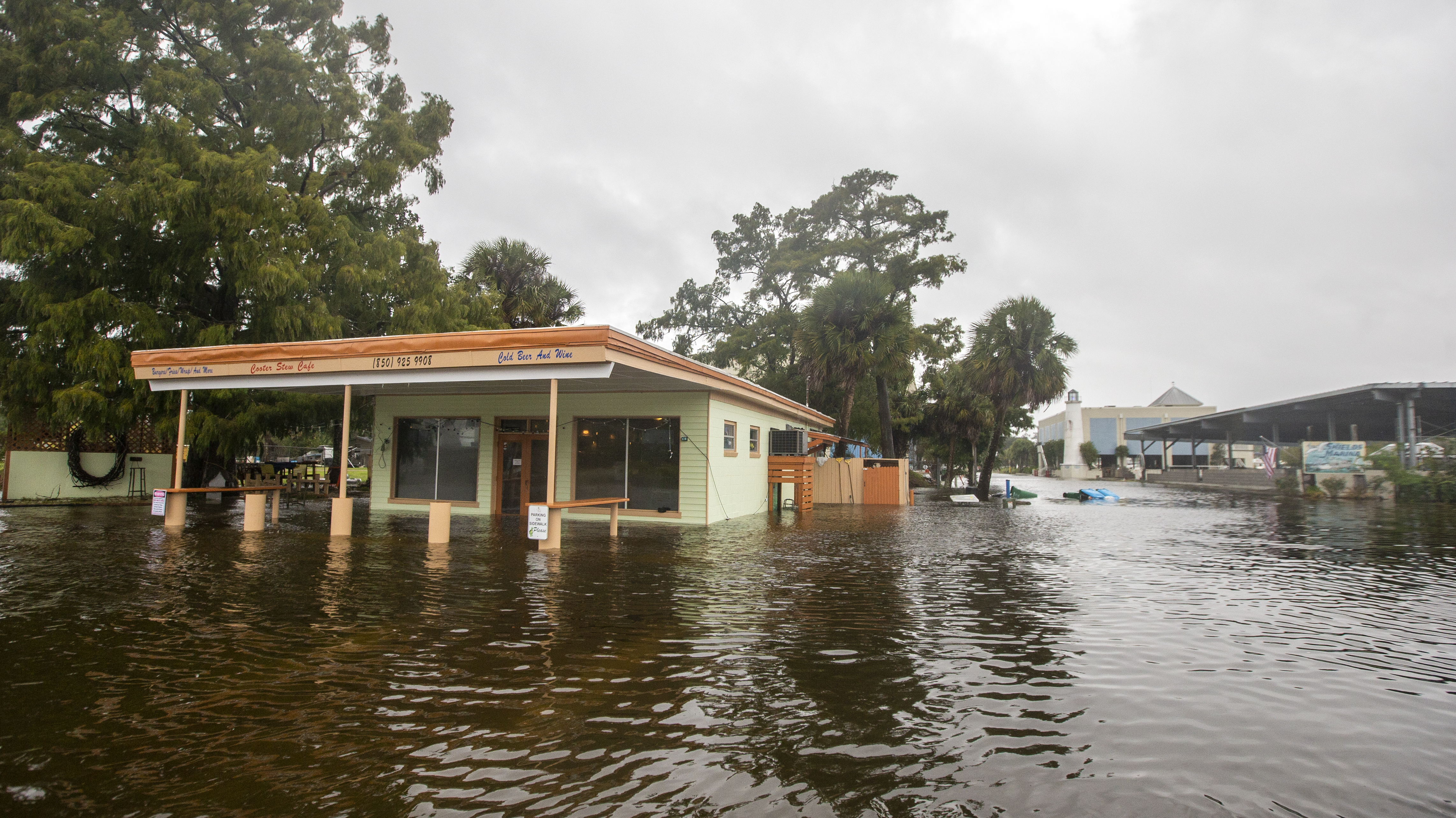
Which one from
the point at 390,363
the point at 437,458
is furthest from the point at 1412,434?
the point at 390,363

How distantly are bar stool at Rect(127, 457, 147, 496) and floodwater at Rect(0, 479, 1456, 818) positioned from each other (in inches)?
498

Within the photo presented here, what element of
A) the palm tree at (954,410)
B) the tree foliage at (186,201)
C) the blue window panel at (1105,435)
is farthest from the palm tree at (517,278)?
the blue window panel at (1105,435)

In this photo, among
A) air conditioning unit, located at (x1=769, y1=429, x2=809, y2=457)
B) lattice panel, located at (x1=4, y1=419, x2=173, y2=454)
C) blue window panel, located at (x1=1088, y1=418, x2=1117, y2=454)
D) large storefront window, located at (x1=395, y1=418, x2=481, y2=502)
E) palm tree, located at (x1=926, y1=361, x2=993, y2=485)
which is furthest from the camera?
blue window panel, located at (x1=1088, y1=418, x2=1117, y2=454)

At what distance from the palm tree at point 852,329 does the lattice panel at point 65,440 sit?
64.8ft

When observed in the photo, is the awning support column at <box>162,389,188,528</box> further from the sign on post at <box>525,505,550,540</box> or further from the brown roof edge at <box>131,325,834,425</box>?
the sign on post at <box>525,505,550,540</box>

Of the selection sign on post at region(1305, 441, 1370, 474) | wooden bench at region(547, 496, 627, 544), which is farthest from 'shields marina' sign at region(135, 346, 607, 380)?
sign on post at region(1305, 441, 1370, 474)

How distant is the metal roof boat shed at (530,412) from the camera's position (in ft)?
36.3

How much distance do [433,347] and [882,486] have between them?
54.7 feet

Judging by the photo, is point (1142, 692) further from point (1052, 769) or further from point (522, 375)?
point (522, 375)

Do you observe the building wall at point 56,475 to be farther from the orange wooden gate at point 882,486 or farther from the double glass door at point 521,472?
the orange wooden gate at point 882,486

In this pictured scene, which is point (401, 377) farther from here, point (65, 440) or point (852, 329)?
point (852, 329)

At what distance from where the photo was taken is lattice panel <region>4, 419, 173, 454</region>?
18.5 meters

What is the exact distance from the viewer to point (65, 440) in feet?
63.0

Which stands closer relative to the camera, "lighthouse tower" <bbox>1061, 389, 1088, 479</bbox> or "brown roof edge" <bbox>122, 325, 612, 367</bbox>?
"brown roof edge" <bbox>122, 325, 612, 367</bbox>
